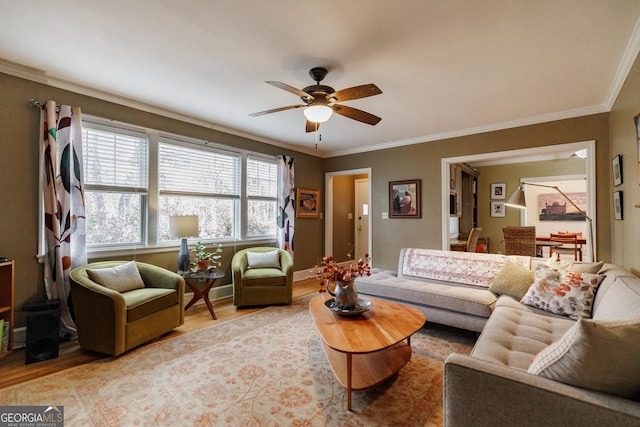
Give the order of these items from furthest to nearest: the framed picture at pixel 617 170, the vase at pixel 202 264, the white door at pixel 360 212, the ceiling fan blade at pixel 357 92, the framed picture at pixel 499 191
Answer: the white door at pixel 360 212 < the framed picture at pixel 499 191 < the vase at pixel 202 264 < the framed picture at pixel 617 170 < the ceiling fan blade at pixel 357 92

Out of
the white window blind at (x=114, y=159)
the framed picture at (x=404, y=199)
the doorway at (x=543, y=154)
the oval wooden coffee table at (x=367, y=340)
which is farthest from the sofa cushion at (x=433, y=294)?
the white window blind at (x=114, y=159)

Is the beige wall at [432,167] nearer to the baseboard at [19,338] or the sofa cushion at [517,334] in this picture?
the sofa cushion at [517,334]

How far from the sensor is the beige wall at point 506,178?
241 inches

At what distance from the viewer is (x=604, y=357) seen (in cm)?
101

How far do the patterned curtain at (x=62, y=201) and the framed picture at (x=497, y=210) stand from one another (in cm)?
762

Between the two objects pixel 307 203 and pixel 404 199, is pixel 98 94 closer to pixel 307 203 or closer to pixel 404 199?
pixel 307 203

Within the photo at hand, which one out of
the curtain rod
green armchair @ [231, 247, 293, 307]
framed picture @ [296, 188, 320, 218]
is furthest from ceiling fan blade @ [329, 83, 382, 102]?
framed picture @ [296, 188, 320, 218]

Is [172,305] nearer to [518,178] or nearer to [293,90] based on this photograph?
[293,90]

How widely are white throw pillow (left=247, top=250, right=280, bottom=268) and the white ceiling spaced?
199 cm

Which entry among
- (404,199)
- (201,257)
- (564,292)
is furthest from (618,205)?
(201,257)

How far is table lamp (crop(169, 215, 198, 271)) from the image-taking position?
3.38 metres

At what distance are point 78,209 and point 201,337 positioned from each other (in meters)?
1.79

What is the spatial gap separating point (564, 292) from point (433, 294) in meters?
1.01

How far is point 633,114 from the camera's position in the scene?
2309 millimetres
